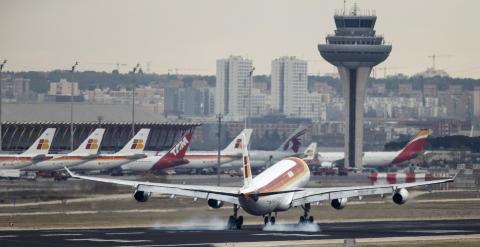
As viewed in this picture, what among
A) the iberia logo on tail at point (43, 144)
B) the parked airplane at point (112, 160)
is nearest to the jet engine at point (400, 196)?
the parked airplane at point (112, 160)

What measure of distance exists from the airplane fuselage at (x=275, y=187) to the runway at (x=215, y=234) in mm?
1679

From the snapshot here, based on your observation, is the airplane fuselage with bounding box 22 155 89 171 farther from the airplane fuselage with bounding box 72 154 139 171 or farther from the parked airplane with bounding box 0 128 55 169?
the airplane fuselage with bounding box 72 154 139 171

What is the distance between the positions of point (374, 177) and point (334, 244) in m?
85.5

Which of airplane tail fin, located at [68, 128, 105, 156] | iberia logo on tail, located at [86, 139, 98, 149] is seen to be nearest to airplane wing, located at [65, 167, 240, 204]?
airplane tail fin, located at [68, 128, 105, 156]

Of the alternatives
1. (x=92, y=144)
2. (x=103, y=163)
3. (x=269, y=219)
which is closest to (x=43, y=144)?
(x=92, y=144)

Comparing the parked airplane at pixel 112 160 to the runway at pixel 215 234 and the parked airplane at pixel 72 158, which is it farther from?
the runway at pixel 215 234

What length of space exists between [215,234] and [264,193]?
5319 mm

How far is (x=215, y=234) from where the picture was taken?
93.1 meters

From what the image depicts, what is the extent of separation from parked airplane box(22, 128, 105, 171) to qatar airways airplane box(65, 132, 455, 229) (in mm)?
84372

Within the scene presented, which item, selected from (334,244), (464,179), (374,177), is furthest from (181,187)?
(464,179)

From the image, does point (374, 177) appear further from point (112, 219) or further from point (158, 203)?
point (112, 219)

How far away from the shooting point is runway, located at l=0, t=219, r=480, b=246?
8600 cm

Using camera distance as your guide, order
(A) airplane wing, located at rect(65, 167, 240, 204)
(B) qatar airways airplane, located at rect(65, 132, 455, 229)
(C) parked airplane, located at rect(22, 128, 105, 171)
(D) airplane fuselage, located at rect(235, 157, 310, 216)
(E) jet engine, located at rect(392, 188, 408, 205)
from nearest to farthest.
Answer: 1. (D) airplane fuselage, located at rect(235, 157, 310, 216)
2. (A) airplane wing, located at rect(65, 167, 240, 204)
3. (B) qatar airways airplane, located at rect(65, 132, 455, 229)
4. (E) jet engine, located at rect(392, 188, 408, 205)
5. (C) parked airplane, located at rect(22, 128, 105, 171)

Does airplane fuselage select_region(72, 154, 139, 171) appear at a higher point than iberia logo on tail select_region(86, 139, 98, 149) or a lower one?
lower
